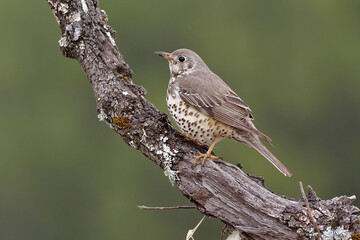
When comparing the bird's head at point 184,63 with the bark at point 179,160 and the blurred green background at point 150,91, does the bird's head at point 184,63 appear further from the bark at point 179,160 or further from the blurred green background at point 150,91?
the blurred green background at point 150,91

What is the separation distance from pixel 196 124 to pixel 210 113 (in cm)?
20

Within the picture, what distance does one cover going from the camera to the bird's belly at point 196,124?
7344 millimetres

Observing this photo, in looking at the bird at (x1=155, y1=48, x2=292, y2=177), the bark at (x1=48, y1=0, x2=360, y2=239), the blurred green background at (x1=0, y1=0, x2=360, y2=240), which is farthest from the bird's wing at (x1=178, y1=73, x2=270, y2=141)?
the blurred green background at (x1=0, y1=0, x2=360, y2=240)

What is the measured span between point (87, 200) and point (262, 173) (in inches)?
286

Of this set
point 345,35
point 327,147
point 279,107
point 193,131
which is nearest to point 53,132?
point 279,107

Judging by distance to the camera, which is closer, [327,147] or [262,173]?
[262,173]

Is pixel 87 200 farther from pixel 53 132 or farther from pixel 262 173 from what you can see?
pixel 262 173

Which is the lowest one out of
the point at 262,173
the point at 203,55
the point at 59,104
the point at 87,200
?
the point at 87,200

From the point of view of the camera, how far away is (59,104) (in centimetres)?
2761

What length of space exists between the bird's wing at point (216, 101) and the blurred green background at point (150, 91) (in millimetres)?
15551

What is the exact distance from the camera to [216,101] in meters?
7.72

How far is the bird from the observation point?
24.3 ft

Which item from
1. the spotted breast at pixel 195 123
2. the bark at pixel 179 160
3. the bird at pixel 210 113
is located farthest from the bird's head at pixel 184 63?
the bark at pixel 179 160

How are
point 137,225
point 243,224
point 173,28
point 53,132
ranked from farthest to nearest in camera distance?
point 173,28 → point 53,132 → point 137,225 → point 243,224
